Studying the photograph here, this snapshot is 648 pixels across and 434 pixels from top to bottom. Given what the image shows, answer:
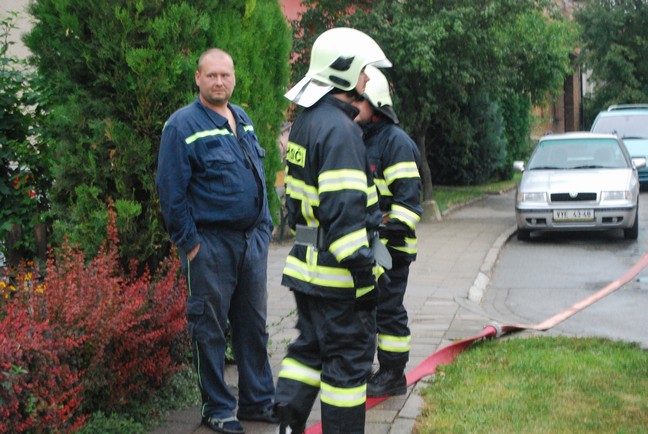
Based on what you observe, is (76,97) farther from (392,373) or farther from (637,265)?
(637,265)

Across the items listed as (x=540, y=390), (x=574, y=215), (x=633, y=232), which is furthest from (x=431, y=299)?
(x=633, y=232)

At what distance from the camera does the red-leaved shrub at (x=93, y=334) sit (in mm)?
4168

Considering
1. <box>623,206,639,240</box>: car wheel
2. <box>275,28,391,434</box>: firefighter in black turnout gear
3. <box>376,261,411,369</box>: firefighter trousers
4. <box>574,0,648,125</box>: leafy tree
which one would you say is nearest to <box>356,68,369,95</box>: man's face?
<box>275,28,391,434</box>: firefighter in black turnout gear

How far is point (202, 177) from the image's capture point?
495cm

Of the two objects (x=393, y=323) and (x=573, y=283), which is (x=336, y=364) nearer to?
(x=393, y=323)

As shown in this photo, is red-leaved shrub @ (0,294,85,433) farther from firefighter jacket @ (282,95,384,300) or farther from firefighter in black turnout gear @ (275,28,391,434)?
firefighter jacket @ (282,95,384,300)

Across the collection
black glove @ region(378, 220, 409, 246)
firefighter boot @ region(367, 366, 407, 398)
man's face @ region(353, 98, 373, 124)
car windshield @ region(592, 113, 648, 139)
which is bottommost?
car windshield @ region(592, 113, 648, 139)

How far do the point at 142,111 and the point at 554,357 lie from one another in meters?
3.27

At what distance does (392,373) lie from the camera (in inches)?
226

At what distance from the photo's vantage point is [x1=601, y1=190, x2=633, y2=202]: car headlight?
14242 mm

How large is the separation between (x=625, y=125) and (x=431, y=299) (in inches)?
664

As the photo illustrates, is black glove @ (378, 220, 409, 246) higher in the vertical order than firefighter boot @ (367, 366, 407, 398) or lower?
higher

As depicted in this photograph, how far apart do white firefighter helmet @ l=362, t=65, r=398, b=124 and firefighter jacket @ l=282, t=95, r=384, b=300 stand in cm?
104

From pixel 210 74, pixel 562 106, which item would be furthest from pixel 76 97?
pixel 562 106
